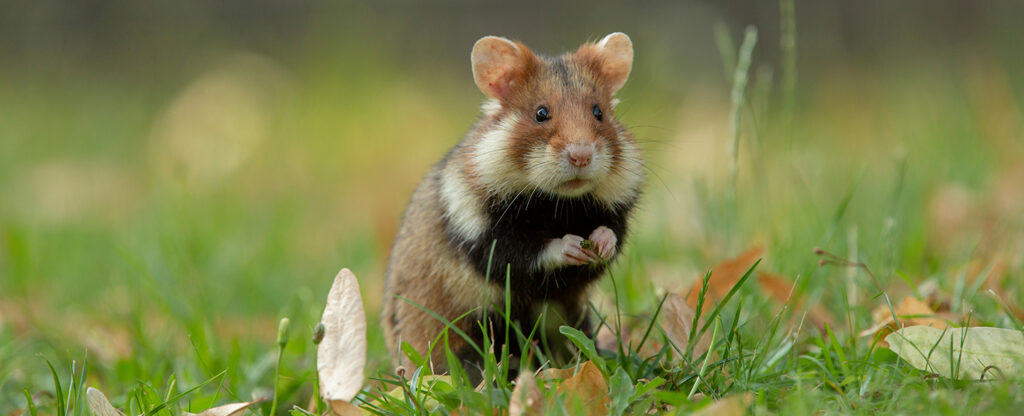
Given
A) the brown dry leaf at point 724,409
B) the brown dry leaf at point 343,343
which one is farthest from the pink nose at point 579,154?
the brown dry leaf at point 724,409

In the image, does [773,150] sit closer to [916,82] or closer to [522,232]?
[916,82]

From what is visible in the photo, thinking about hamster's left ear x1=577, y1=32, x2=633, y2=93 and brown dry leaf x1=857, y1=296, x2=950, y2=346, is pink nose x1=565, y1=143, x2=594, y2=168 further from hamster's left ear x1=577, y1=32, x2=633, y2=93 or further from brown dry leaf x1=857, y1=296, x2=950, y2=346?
brown dry leaf x1=857, y1=296, x2=950, y2=346

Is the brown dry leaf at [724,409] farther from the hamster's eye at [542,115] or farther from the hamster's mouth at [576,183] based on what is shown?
the hamster's eye at [542,115]

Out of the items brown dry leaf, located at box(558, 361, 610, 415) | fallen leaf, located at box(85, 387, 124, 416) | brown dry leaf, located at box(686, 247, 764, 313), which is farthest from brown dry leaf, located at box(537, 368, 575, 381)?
fallen leaf, located at box(85, 387, 124, 416)

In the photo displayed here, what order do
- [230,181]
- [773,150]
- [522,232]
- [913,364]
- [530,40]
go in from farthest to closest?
[530,40] < [230,181] < [773,150] < [522,232] < [913,364]

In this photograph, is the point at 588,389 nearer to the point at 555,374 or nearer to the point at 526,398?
the point at 555,374

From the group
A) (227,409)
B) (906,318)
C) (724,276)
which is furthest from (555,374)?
(906,318)

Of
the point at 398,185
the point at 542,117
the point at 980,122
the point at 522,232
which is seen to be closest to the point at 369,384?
the point at 522,232

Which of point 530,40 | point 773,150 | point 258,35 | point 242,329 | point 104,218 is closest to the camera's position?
point 242,329
